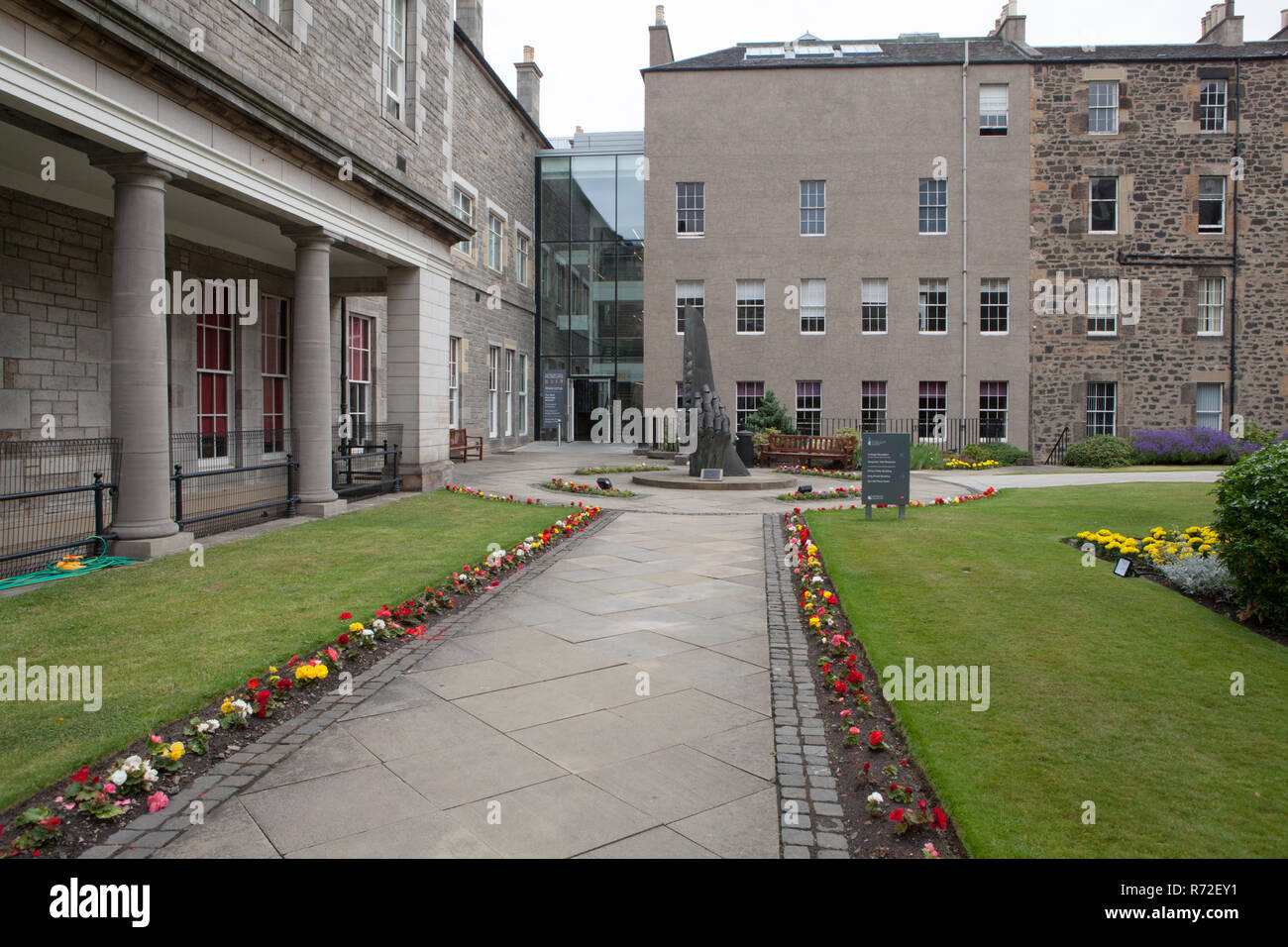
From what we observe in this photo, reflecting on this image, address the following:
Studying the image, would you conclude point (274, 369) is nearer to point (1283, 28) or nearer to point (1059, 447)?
point (1059, 447)

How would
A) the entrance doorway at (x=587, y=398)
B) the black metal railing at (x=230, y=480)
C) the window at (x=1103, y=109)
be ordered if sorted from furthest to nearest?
the entrance doorway at (x=587, y=398), the window at (x=1103, y=109), the black metal railing at (x=230, y=480)

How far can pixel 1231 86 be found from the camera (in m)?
29.2

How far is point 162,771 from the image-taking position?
4.26 metres

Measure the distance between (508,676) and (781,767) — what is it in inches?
84.9

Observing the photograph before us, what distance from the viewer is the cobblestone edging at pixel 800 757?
3637 millimetres

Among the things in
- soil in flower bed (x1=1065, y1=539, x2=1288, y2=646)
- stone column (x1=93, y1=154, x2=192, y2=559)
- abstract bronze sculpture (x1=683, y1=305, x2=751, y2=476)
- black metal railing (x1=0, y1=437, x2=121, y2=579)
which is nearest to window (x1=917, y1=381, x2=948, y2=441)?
abstract bronze sculpture (x1=683, y1=305, x2=751, y2=476)

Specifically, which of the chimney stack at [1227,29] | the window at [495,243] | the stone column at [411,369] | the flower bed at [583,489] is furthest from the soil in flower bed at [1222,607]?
the chimney stack at [1227,29]

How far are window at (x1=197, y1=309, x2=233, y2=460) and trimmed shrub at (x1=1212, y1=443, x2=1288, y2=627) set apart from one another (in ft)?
44.8

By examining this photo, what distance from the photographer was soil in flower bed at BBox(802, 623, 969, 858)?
355 cm

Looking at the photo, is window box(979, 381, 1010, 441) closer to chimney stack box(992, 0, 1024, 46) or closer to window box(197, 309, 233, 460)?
chimney stack box(992, 0, 1024, 46)

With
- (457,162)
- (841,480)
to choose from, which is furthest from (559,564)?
(457,162)

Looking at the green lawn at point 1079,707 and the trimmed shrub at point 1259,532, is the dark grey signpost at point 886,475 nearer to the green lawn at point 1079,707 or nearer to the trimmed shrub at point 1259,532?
the green lawn at point 1079,707

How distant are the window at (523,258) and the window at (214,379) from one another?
19.4 meters

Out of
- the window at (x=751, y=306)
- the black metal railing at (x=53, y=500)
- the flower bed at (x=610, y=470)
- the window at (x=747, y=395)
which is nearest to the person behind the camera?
the black metal railing at (x=53, y=500)
